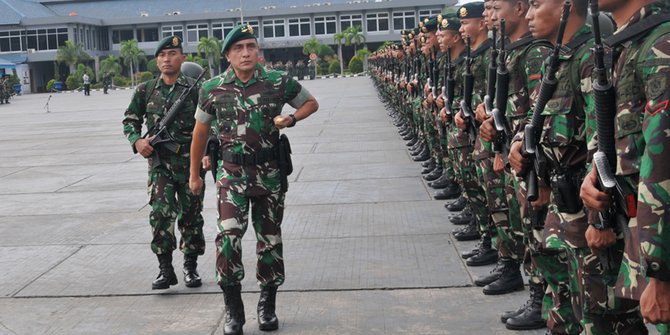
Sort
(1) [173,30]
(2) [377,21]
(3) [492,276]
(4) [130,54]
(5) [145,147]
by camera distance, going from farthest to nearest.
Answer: (1) [173,30] → (2) [377,21] → (4) [130,54] → (5) [145,147] → (3) [492,276]

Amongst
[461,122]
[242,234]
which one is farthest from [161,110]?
[461,122]

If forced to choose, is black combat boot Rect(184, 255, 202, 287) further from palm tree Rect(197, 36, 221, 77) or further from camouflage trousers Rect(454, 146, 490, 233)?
palm tree Rect(197, 36, 221, 77)

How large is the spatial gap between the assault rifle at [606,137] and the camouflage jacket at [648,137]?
39 mm

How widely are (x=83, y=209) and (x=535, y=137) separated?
22.2 feet

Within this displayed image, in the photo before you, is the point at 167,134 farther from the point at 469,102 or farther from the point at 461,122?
the point at 469,102

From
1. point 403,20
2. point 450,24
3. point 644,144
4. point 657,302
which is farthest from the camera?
point 403,20

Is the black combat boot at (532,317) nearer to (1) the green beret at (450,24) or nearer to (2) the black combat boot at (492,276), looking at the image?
(2) the black combat boot at (492,276)

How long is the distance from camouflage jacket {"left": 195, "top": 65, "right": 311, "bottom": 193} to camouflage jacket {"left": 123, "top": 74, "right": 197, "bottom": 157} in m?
0.98

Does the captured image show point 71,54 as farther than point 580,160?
Yes

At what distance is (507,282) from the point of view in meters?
5.33

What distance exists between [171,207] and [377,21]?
80.9 metres

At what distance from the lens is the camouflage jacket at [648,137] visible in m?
2.34

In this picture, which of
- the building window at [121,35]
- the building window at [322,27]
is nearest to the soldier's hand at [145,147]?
the building window at [322,27]

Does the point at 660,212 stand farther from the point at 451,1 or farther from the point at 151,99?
the point at 451,1
